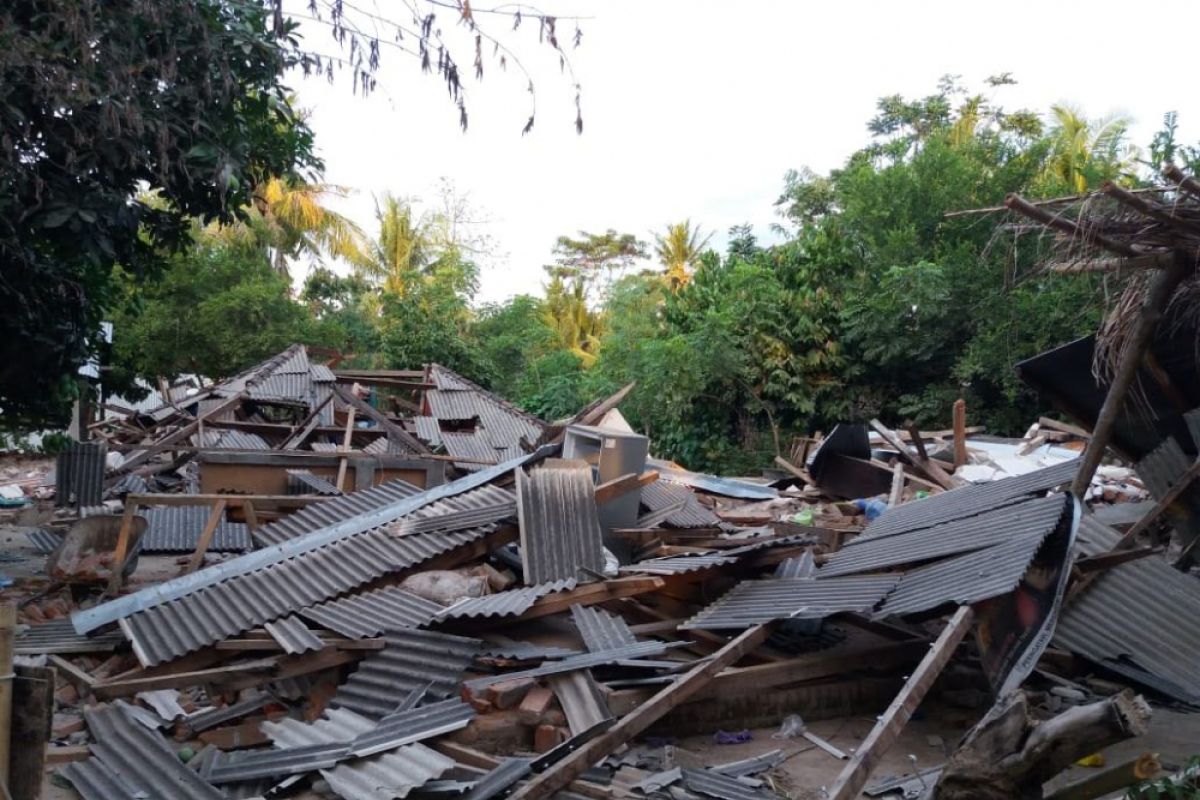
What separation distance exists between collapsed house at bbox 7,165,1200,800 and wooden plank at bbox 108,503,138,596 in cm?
3

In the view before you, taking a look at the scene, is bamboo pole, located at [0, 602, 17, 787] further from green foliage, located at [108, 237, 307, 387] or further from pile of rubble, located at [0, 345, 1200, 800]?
green foliage, located at [108, 237, 307, 387]

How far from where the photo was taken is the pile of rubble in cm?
452

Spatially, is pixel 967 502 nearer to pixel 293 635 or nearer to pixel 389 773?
pixel 389 773

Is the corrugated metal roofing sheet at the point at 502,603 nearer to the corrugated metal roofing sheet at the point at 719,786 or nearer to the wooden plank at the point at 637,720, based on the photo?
the wooden plank at the point at 637,720

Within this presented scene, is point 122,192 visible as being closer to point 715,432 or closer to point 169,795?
point 169,795

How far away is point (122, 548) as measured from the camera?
7.62 metres

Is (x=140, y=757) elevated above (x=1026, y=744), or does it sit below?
below

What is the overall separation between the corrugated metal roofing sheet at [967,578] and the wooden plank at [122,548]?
556cm

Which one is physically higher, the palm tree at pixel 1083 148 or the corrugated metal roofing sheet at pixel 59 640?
the palm tree at pixel 1083 148

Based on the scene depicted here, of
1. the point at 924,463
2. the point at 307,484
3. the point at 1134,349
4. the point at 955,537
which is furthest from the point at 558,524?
the point at 924,463

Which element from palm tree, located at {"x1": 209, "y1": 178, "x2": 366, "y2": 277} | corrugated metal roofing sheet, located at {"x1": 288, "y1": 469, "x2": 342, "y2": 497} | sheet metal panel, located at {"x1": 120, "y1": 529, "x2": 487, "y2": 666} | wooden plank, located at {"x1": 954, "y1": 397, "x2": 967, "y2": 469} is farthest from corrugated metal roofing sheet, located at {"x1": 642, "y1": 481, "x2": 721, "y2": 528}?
palm tree, located at {"x1": 209, "y1": 178, "x2": 366, "y2": 277}

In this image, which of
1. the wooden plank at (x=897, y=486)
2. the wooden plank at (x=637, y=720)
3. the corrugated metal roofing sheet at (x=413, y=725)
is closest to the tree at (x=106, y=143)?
the corrugated metal roofing sheet at (x=413, y=725)

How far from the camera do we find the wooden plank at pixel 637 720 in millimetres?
4137

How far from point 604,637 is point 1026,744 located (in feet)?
9.74
